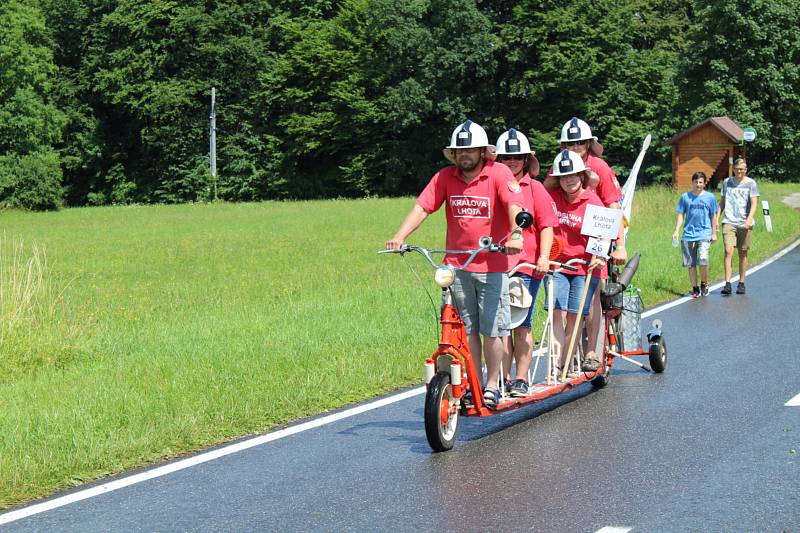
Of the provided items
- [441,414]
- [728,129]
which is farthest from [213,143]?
[441,414]

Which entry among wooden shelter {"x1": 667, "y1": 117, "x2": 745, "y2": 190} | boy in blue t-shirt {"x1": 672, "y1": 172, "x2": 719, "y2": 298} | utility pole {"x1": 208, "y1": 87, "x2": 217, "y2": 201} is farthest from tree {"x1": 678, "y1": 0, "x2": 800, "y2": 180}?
boy in blue t-shirt {"x1": 672, "y1": 172, "x2": 719, "y2": 298}

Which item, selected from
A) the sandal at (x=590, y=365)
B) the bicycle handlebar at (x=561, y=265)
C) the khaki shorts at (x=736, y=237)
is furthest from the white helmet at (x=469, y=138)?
the khaki shorts at (x=736, y=237)

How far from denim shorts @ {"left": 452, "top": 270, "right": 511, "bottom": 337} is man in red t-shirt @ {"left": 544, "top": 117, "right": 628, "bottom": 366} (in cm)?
141

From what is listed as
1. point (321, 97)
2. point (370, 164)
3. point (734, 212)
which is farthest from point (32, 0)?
point (734, 212)

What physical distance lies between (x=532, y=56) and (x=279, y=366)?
205 feet

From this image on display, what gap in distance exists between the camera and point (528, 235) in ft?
27.7

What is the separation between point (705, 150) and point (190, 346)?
135ft

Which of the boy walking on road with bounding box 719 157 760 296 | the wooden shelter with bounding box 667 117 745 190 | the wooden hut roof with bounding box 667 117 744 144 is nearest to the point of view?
the boy walking on road with bounding box 719 157 760 296

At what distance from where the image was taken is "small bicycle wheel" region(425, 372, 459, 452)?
6.85m

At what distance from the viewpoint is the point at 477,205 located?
24.8 ft

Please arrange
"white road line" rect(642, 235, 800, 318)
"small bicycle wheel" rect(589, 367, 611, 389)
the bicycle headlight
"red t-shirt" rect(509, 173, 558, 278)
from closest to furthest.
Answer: the bicycle headlight
"red t-shirt" rect(509, 173, 558, 278)
"small bicycle wheel" rect(589, 367, 611, 389)
"white road line" rect(642, 235, 800, 318)

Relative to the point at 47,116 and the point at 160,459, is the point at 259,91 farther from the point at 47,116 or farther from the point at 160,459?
the point at 160,459

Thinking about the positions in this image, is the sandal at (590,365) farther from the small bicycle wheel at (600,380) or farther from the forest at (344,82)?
the forest at (344,82)

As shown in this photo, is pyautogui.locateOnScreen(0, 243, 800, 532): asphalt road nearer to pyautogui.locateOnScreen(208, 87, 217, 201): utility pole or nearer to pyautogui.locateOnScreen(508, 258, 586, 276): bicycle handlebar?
pyautogui.locateOnScreen(508, 258, 586, 276): bicycle handlebar
